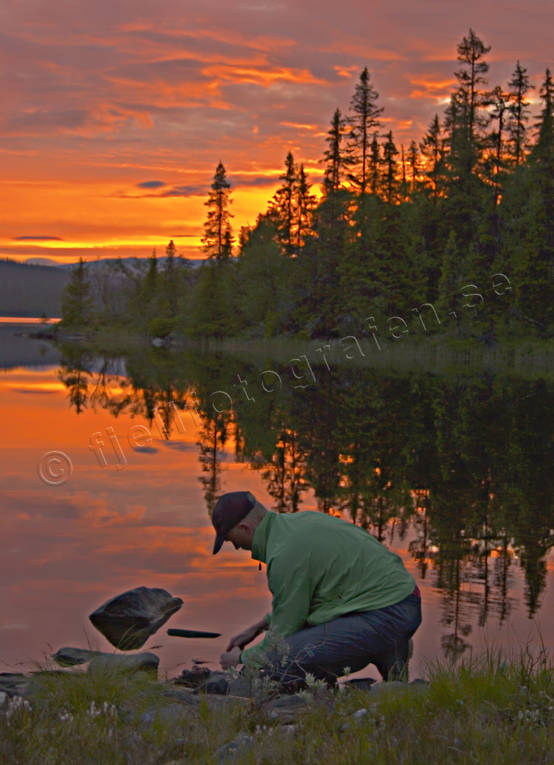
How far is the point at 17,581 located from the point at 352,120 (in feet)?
250

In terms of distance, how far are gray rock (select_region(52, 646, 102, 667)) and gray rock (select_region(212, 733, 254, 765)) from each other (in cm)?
302

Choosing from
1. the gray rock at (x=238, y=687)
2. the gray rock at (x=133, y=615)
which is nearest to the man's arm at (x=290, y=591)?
the gray rock at (x=238, y=687)

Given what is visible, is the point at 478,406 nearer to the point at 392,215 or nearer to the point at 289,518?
the point at 289,518

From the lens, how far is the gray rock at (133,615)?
8.20 metres

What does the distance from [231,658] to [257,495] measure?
7.82 meters

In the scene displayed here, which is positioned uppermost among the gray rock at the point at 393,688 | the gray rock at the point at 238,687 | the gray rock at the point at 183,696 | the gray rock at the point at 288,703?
the gray rock at the point at 393,688

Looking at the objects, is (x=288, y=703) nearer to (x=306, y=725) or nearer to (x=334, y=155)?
(x=306, y=725)

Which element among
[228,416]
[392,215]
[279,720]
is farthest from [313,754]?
[392,215]

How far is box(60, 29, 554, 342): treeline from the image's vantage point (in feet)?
184

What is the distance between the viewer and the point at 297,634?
20.0 ft

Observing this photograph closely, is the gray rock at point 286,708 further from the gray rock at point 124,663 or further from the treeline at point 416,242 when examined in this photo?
the treeline at point 416,242

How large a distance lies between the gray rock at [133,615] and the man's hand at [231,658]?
1.71 meters

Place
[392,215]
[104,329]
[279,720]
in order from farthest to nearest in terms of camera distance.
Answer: [104,329] < [392,215] < [279,720]

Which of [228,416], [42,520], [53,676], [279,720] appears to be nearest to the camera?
[279,720]
